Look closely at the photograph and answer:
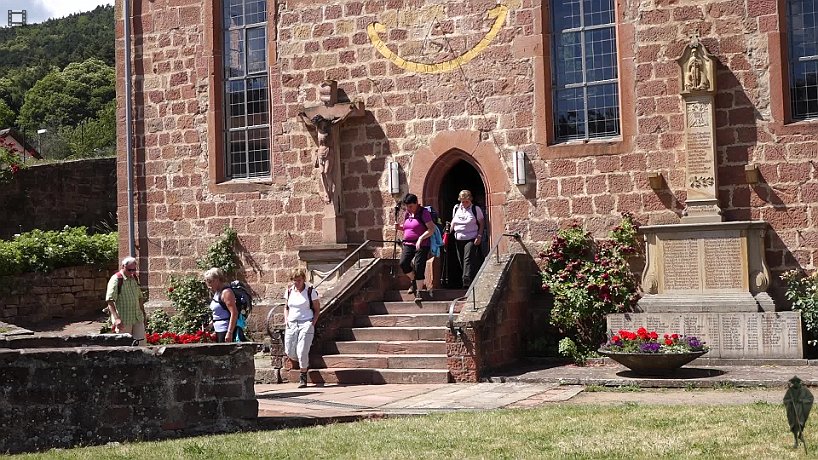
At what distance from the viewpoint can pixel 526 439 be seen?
8.43 metres

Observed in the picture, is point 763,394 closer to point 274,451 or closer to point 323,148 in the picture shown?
point 274,451

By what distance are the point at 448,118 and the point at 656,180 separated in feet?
10.8

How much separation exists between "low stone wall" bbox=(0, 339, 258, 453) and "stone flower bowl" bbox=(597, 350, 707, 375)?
5.01 metres

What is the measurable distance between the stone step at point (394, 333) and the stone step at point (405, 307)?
1.84 ft

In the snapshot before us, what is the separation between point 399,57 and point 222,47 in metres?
3.53

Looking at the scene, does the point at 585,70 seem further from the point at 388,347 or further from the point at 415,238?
the point at 388,347

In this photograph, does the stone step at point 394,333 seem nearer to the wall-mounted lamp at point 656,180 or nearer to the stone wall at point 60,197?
the wall-mounted lamp at point 656,180

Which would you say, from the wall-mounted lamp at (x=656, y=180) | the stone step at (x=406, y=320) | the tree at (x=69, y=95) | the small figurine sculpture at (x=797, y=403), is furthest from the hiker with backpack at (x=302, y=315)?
the tree at (x=69, y=95)

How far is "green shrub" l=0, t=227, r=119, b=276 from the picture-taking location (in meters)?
21.5

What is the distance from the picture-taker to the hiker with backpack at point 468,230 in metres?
15.5

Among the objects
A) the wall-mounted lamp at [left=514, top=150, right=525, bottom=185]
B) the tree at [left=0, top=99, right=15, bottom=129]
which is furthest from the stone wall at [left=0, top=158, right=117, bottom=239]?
the tree at [left=0, top=99, right=15, bottom=129]

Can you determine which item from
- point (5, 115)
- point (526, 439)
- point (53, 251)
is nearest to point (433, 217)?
point (526, 439)

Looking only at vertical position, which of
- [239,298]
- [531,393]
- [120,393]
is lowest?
[531,393]

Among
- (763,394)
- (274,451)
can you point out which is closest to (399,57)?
(763,394)
